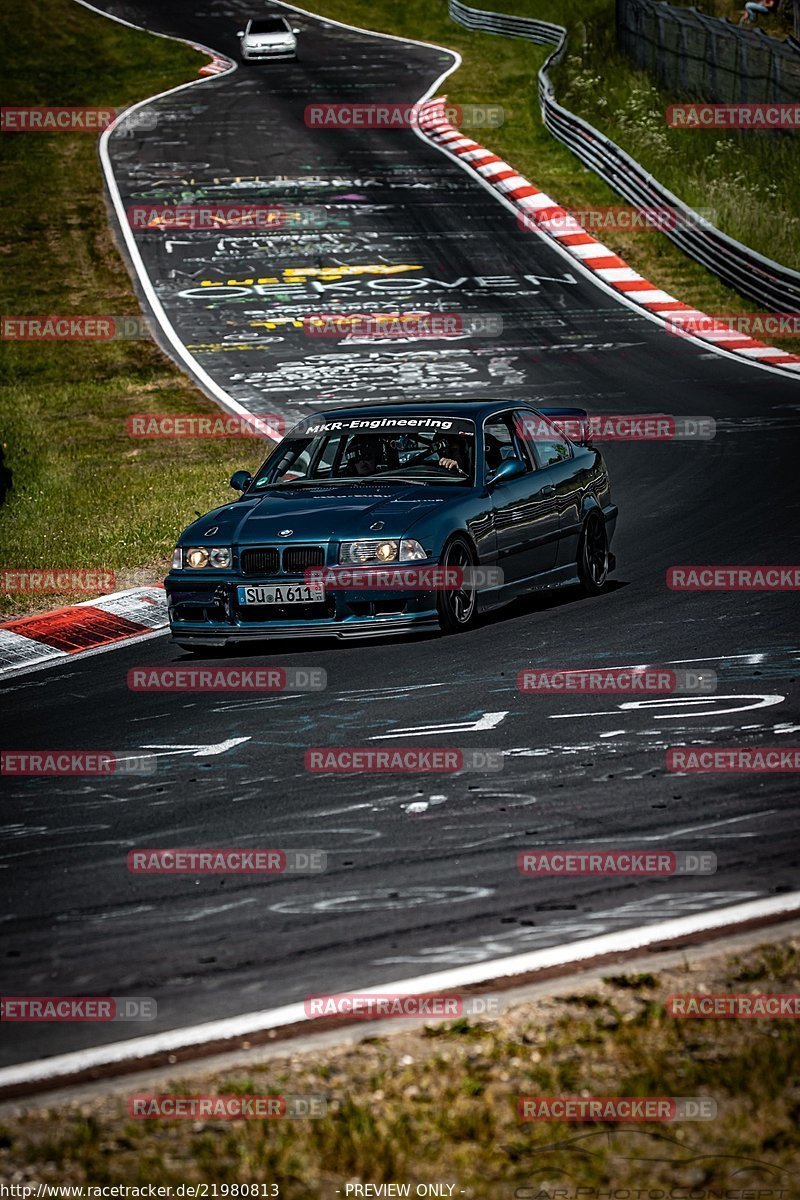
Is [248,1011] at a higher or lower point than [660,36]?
lower

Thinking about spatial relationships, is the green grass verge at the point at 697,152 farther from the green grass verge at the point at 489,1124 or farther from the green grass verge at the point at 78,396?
the green grass verge at the point at 489,1124

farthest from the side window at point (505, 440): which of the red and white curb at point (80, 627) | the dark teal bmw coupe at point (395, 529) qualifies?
the red and white curb at point (80, 627)

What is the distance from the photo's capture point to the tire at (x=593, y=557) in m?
12.4

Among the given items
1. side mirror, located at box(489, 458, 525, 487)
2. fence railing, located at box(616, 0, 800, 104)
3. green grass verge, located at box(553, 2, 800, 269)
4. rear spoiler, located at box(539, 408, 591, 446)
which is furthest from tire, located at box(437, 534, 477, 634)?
fence railing, located at box(616, 0, 800, 104)

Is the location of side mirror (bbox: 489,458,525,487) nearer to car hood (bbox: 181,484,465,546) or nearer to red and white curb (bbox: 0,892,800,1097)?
car hood (bbox: 181,484,465,546)

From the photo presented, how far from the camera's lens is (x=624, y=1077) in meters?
4.63

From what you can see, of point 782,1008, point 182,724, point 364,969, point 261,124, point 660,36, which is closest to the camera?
point 782,1008

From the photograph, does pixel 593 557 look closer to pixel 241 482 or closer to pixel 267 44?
pixel 241 482

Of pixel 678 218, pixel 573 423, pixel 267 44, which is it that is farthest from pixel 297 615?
pixel 267 44

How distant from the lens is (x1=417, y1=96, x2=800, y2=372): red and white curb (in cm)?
2392

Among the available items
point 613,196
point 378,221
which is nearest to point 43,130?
point 378,221

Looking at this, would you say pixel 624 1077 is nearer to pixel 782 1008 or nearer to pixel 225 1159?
pixel 782 1008

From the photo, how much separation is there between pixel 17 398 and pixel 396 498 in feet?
41.4

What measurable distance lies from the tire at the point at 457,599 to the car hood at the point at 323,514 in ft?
0.91
